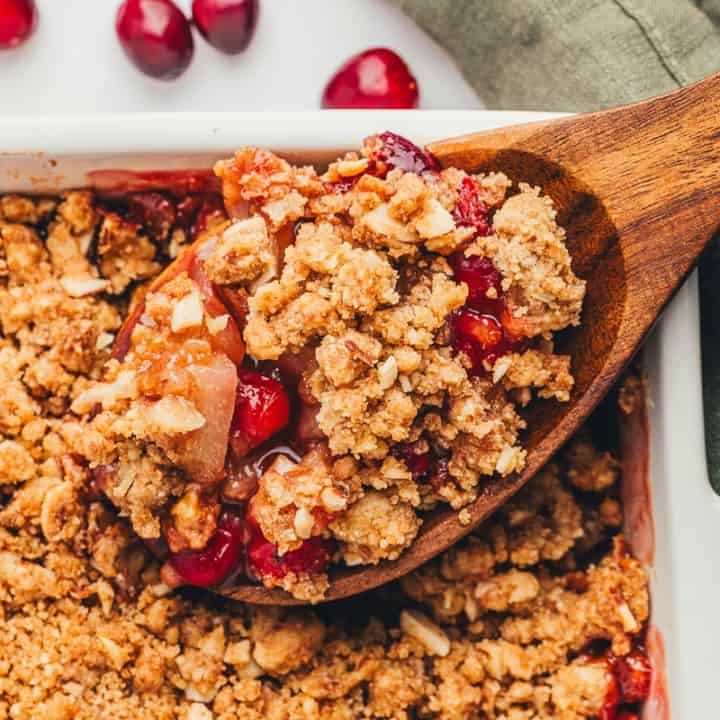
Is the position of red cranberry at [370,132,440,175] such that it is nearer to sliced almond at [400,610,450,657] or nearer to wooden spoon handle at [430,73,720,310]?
wooden spoon handle at [430,73,720,310]

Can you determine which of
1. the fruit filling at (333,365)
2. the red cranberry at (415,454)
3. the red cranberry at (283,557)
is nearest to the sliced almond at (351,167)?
the fruit filling at (333,365)

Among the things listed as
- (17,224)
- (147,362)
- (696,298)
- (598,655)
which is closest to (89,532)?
(147,362)

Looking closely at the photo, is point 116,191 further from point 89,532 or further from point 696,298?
point 696,298

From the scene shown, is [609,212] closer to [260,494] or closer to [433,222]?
[433,222]

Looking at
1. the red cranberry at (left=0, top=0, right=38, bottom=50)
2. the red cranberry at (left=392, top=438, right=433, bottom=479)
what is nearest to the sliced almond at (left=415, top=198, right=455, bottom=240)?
the red cranberry at (left=392, top=438, right=433, bottom=479)

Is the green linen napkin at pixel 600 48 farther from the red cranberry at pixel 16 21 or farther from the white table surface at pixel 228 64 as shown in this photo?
the red cranberry at pixel 16 21

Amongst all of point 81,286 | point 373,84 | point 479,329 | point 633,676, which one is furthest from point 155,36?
point 633,676
